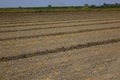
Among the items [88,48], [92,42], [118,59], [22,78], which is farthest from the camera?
[92,42]

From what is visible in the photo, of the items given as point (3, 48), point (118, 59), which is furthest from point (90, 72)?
point (3, 48)

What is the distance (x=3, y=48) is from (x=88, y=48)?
391 cm

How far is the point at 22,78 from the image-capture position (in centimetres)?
816

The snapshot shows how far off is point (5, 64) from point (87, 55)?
328 centimetres

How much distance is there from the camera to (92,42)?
14156mm

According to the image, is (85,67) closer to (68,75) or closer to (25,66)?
(68,75)

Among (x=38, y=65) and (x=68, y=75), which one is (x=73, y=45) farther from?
(x=68, y=75)

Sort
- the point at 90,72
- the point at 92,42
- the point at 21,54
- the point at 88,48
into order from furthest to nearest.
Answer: the point at 92,42
the point at 88,48
the point at 21,54
the point at 90,72

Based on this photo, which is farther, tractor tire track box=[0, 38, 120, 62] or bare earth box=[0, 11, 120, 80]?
tractor tire track box=[0, 38, 120, 62]

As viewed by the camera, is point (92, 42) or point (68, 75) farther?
point (92, 42)

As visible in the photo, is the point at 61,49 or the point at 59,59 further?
the point at 61,49

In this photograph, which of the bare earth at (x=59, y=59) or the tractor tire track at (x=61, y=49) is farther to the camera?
the tractor tire track at (x=61, y=49)

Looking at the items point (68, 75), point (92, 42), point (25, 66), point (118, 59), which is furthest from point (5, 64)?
point (92, 42)

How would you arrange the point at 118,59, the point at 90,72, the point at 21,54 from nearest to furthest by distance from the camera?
the point at 90,72
the point at 118,59
the point at 21,54
